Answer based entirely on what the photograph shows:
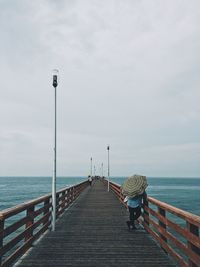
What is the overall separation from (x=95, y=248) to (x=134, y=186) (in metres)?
2.42

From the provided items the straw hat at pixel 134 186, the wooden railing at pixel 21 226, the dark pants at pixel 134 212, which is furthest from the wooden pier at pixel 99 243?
the straw hat at pixel 134 186

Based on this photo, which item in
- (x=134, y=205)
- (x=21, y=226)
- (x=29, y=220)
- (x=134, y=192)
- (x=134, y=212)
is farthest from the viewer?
(x=134, y=212)

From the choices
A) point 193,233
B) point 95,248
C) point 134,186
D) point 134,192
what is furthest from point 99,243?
point 193,233

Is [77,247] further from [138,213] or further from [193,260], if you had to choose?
[193,260]

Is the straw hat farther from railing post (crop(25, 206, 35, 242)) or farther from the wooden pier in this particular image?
railing post (crop(25, 206, 35, 242))

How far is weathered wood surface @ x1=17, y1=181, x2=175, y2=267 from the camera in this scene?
20.4ft

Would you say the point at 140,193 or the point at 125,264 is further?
the point at 140,193

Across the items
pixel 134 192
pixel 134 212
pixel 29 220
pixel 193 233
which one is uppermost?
pixel 134 192

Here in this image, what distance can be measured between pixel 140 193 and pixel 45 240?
118 inches

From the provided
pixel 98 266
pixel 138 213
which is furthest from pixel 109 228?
pixel 98 266

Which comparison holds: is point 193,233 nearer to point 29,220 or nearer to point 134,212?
point 29,220

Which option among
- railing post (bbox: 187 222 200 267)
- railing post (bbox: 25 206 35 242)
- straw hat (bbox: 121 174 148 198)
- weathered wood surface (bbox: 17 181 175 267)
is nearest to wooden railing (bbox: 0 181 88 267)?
railing post (bbox: 25 206 35 242)

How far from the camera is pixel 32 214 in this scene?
736 centimetres

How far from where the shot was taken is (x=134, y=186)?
9109mm
